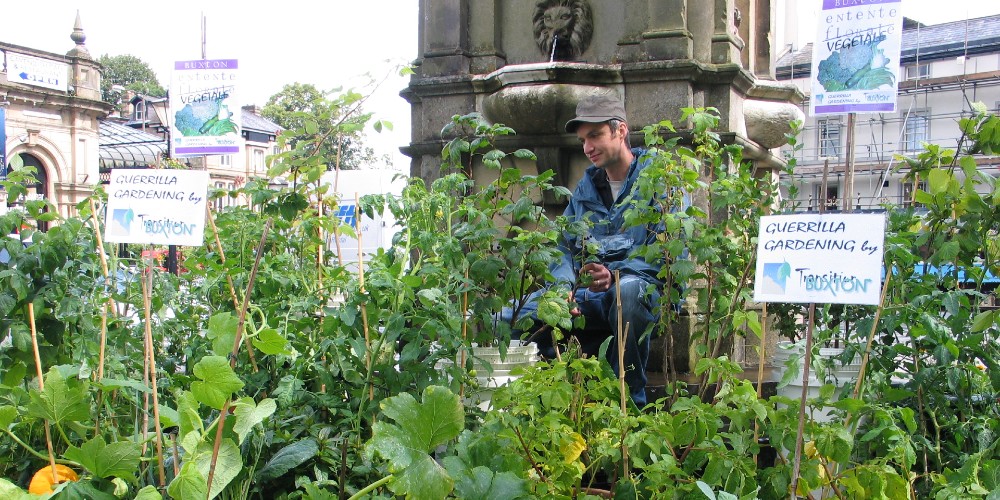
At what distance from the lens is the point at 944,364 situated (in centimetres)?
221

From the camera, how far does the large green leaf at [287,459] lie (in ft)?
6.84

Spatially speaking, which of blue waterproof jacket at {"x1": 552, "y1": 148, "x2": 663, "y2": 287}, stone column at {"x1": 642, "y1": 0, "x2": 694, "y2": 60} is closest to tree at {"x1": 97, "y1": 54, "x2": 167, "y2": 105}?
stone column at {"x1": 642, "y1": 0, "x2": 694, "y2": 60}

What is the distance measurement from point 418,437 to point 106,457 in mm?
714

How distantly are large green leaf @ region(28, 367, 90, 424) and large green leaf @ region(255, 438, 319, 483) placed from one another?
42 cm

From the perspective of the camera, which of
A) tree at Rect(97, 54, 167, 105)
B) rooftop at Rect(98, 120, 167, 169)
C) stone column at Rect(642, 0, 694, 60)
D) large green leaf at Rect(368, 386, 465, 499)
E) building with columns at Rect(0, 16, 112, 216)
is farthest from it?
tree at Rect(97, 54, 167, 105)

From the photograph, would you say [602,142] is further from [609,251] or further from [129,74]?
[129,74]

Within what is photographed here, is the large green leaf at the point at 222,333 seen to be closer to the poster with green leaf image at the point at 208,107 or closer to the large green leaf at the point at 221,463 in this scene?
the large green leaf at the point at 221,463

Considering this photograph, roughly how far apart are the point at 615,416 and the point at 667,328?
0.78m

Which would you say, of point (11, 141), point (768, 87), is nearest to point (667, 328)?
point (768, 87)

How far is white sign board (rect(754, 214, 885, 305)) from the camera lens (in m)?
1.82

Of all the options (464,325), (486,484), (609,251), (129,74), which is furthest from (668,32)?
(129,74)

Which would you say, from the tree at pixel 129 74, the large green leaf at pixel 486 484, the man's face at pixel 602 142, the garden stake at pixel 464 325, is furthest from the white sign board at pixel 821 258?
the tree at pixel 129 74

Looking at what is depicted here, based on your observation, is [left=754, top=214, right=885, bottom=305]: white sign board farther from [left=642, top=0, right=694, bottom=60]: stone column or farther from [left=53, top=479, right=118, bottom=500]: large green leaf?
[left=642, top=0, right=694, bottom=60]: stone column

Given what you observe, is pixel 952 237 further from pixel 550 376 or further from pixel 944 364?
pixel 550 376
